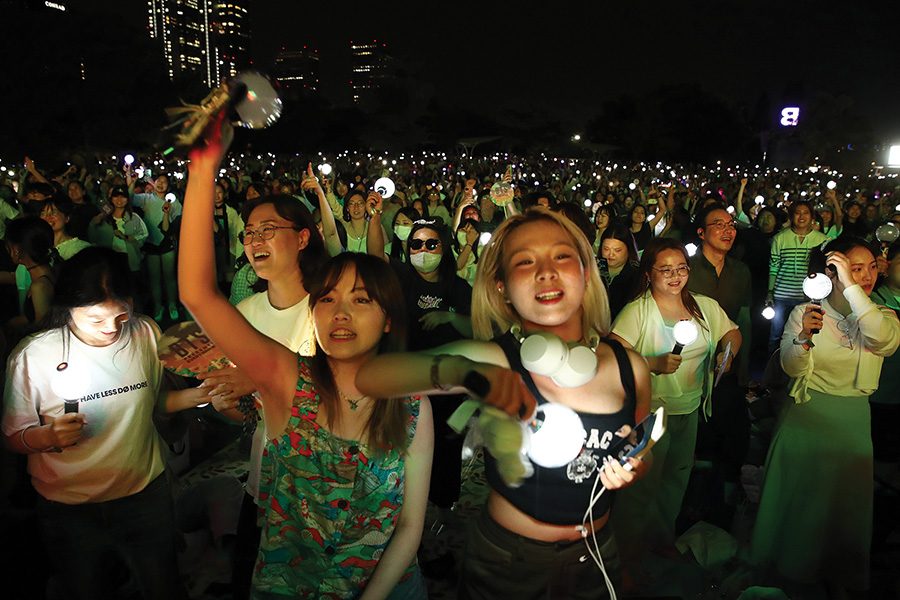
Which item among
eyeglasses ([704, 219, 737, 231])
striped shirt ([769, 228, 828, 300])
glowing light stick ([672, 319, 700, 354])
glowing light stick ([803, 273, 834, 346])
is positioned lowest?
striped shirt ([769, 228, 828, 300])

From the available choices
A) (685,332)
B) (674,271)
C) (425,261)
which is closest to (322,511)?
(685,332)

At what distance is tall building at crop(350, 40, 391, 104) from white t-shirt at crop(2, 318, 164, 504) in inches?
3604

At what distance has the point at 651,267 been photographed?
3949 mm

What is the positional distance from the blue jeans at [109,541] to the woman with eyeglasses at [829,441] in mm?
3164

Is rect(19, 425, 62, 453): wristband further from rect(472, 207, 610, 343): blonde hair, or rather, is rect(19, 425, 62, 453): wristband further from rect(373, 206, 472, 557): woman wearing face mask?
rect(373, 206, 472, 557): woman wearing face mask

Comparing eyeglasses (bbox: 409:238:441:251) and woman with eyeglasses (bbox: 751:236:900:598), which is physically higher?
eyeglasses (bbox: 409:238:441:251)

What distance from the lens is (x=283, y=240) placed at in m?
3.23

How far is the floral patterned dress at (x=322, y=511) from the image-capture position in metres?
2.07

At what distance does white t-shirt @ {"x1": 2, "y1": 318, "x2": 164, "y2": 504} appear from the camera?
2.58 meters

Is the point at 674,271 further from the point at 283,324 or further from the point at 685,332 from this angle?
the point at 283,324

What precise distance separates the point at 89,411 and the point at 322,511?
1154mm

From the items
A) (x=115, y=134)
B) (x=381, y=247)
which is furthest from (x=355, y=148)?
(x=381, y=247)

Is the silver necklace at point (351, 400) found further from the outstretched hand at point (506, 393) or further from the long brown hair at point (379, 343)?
the outstretched hand at point (506, 393)

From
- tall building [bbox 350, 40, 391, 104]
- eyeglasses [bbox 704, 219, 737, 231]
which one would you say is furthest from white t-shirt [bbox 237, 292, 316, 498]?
tall building [bbox 350, 40, 391, 104]
